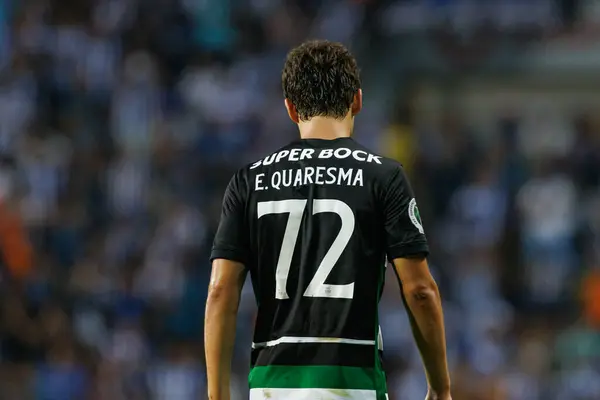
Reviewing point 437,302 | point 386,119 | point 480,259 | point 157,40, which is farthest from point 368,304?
point 157,40

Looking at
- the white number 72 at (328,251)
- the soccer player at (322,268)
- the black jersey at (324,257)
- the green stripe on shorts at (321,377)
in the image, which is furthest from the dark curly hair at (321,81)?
the green stripe on shorts at (321,377)

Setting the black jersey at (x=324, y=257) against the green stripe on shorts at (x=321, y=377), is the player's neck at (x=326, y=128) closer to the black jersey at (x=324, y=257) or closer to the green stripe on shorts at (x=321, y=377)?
the black jersey at (x=324, y=257)

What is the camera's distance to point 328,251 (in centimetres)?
352

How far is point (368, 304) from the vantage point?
11.5 feet

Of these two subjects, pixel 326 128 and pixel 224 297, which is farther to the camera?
pixel 326 128

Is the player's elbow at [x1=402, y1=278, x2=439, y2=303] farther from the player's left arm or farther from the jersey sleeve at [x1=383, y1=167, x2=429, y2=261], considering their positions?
the player's left arm

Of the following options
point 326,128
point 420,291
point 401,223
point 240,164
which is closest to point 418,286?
point 420,291

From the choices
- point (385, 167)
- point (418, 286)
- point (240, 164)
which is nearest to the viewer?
point (418, 286)

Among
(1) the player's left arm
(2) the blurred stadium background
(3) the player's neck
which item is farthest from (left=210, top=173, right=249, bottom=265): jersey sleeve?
(2) the blurred stadium background

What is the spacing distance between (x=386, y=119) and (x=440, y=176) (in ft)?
2.84

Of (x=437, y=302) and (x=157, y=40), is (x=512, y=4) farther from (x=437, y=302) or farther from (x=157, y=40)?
(x=437, y=302)

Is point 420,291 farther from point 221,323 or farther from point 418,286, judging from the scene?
point 221,323

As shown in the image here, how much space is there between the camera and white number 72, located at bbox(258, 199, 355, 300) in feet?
11.5

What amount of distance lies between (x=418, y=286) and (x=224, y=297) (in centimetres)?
60
